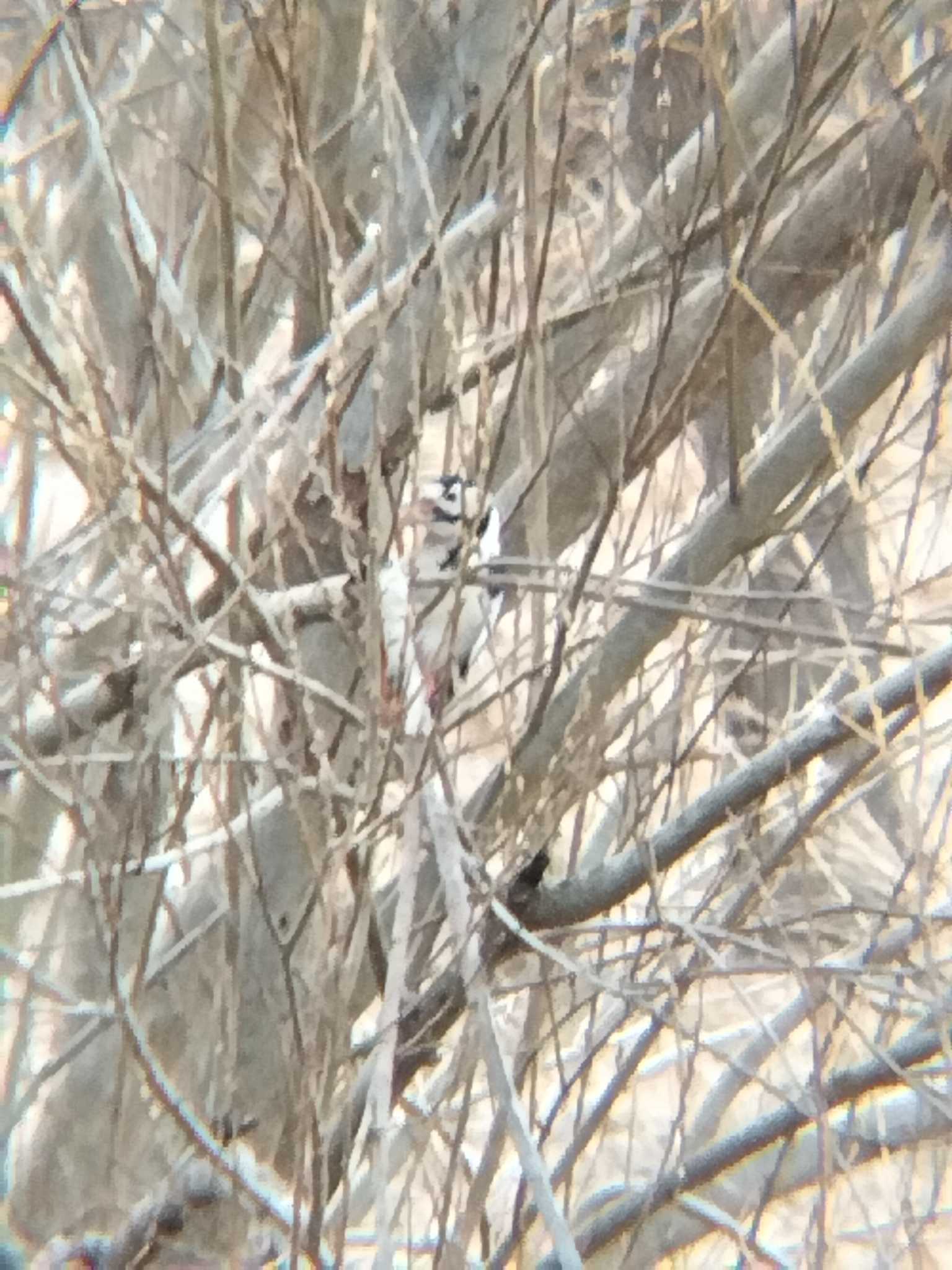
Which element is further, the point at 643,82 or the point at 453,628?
the point at 643,82

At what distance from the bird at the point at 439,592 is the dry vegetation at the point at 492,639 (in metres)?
0.05

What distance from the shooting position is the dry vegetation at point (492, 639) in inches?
56.4

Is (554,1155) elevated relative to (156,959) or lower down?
lower down

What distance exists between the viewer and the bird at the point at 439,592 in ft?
4.61

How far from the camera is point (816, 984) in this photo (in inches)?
55.8

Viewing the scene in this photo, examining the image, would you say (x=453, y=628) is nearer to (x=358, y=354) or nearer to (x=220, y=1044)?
(x=358, y=354)

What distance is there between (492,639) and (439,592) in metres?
0.10

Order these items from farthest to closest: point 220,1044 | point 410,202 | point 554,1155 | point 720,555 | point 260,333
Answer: point 554,1155 < point 260,333 < point 410,202 < point 220,1044 < point 720,555

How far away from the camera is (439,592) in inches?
66.4

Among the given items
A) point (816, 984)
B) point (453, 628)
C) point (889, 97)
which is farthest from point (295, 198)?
point (816, 984)

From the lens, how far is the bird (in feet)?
4.61

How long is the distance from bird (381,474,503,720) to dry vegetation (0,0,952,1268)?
5cm

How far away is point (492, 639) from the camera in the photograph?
5.66 feet

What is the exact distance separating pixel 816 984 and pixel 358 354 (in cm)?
96
